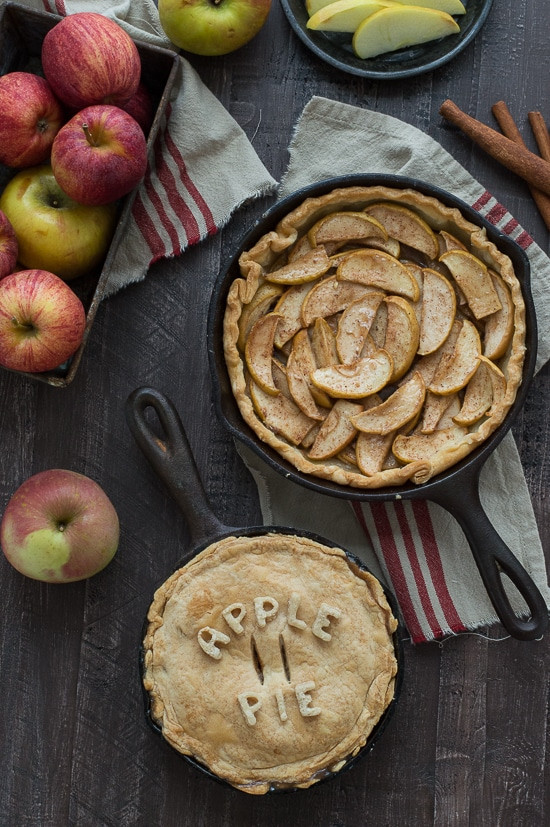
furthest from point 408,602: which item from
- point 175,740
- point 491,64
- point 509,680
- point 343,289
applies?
point 491,64

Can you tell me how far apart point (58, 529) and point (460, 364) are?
43.5 inches

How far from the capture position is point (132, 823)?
2346mm

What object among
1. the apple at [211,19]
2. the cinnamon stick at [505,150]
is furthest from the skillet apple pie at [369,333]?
the apple at [211,19]

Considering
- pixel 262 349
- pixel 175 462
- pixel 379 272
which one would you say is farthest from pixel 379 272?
pixel 175 462

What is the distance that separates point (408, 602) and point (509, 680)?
0.35 meters

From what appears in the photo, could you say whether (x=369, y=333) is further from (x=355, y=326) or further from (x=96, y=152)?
(x=96, y=152)

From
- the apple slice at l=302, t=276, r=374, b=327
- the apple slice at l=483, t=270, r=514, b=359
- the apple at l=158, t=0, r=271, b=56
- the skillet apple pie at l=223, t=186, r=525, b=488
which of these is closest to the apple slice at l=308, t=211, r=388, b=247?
the skillet apple pie at l=223, t=186, r=525, b=488

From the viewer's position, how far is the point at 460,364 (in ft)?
7.32

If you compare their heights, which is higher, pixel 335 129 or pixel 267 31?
pixel 267 31

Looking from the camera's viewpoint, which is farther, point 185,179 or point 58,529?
point 185,179

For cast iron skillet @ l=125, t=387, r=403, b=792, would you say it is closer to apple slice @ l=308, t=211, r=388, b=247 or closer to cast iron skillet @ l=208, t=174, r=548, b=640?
cast iron skillet @ l=208, t=174, r=548, b=640

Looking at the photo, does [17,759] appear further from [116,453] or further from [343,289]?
[343,289]

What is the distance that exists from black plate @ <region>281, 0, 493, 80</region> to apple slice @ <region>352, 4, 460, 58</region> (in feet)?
0.07

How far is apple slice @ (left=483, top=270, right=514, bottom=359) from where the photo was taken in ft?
7.22
